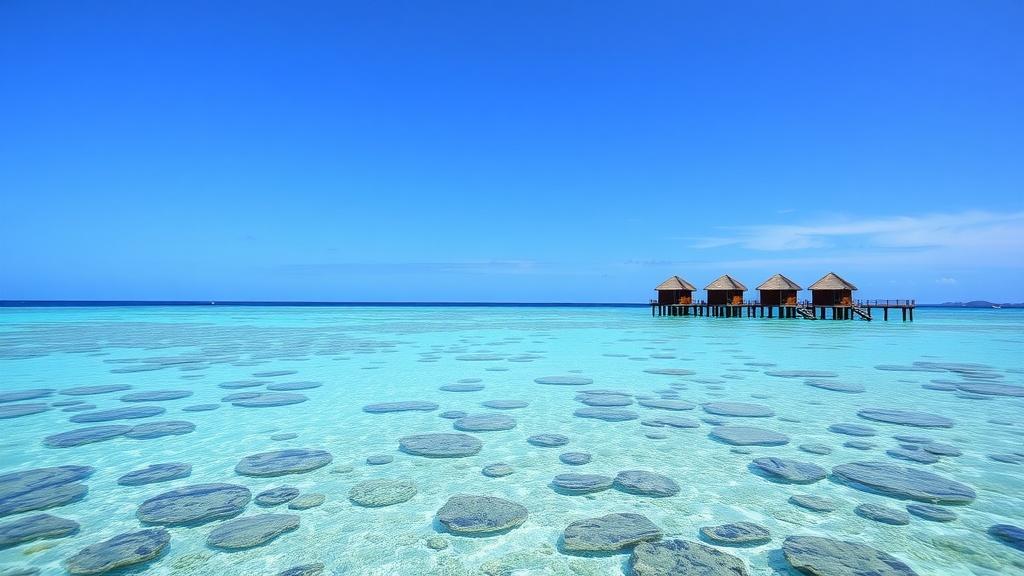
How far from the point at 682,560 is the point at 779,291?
4155cm

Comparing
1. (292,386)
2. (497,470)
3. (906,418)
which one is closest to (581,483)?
(497,470)

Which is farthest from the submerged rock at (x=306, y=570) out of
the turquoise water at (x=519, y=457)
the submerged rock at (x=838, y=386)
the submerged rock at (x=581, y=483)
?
the submerged rock at (x=838, y=386)

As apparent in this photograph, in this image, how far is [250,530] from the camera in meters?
3.70

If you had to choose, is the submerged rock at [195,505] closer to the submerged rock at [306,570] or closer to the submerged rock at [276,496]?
the submerged rock at [276,496]

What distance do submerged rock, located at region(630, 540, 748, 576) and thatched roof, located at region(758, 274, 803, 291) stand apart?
131 ft

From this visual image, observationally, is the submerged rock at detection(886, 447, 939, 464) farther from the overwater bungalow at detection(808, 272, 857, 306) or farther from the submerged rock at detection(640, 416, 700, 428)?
the overwater bungalow at detection(808, 272, 857, 306)

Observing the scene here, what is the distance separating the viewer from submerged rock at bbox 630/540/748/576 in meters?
3.12

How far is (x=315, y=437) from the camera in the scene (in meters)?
6.39

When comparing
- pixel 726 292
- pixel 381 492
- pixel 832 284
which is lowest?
pixel 381 492

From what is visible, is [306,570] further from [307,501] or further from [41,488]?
[41,488]

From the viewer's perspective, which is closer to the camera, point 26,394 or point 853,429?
point 853,429

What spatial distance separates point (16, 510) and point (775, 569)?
19.2 ft

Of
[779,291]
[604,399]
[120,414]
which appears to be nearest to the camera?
[120,414]

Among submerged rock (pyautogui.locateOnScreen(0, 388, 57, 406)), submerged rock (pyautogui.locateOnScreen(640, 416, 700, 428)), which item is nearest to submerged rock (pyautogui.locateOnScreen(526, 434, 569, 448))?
submerged rock (pyautogui.locateOnScreen(640, 416, 700, 428))
